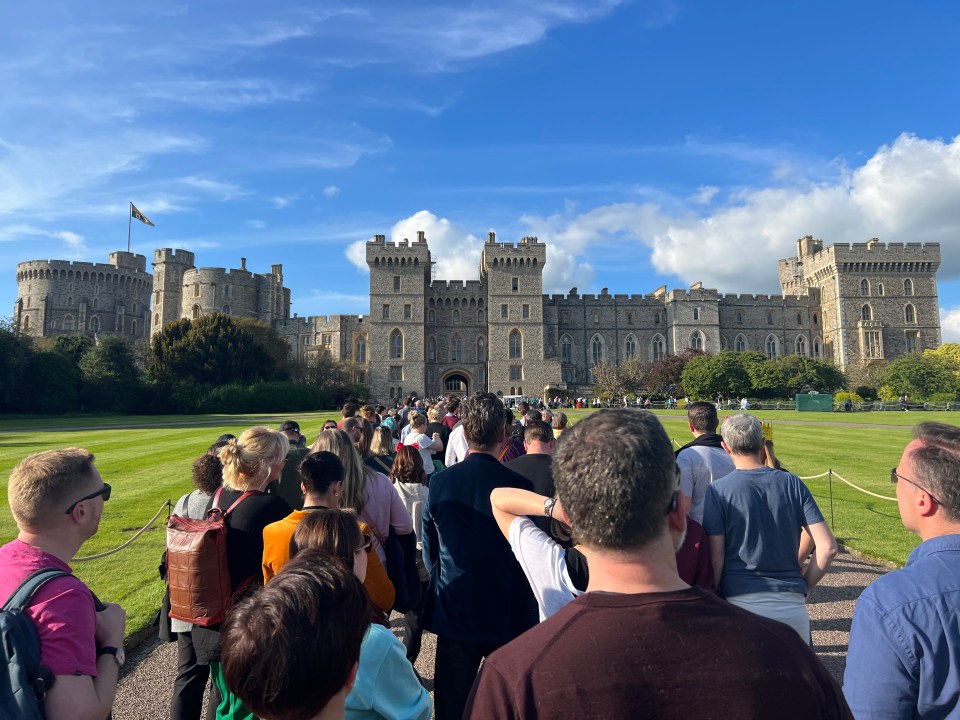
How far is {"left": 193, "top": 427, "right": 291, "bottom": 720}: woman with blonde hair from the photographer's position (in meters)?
Answer: 3.36

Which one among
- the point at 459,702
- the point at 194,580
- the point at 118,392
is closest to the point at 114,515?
the point at 194,580

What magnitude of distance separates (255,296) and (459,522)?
6166cm

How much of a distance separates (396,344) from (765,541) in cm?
4969

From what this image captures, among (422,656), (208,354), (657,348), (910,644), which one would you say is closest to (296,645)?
(910,644)

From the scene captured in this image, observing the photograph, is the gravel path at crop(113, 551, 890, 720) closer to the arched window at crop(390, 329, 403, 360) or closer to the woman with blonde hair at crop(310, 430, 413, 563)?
the woman with blonde hair at crop(310, 430, 413, 563)

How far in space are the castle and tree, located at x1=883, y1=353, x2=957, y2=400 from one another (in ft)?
30.2

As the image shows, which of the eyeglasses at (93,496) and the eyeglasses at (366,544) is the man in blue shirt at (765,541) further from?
the eyeglasses at (93,496)

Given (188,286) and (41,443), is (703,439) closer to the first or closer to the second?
(41,443)

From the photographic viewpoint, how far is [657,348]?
193 feet

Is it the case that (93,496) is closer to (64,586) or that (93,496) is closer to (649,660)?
(64,586)

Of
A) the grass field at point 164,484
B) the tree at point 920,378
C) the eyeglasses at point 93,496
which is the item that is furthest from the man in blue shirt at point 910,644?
the tree at point 920,378

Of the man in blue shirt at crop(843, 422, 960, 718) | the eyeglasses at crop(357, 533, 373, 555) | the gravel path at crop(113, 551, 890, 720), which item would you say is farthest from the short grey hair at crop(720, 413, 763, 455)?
the gravel path at crop(113, 551, 890, 720)

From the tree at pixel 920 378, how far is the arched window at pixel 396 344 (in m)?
38.8

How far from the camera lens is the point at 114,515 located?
9414mm
